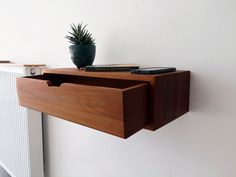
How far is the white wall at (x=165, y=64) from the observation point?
0.58 meters

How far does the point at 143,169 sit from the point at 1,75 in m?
1.06

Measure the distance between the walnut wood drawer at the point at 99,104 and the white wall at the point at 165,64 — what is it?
20cm

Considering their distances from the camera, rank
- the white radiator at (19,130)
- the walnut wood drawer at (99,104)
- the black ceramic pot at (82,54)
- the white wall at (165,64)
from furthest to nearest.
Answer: the white radiator at (19,130) < the black ceramic pot at (82,54) < the white wall at (165,64) < the walnut wood drawer at (99,104)

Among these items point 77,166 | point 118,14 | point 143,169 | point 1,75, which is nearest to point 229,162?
point 143,169

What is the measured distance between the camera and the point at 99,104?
47 cm

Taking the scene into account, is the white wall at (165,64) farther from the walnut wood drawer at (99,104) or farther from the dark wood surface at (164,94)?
the walnut wood drawer at (99,104)

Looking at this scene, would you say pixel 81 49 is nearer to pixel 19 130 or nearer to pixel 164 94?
pixel 164 94

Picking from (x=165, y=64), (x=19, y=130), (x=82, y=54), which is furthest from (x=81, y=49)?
(x=19, y=130)

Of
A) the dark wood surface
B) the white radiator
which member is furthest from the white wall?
the white radiator

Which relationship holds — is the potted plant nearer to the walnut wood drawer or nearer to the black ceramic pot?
the black ceramic pot

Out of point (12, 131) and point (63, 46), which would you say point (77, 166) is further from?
point (63, 46)

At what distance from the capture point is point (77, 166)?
1.05 meters

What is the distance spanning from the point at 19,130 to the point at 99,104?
0.90 meters

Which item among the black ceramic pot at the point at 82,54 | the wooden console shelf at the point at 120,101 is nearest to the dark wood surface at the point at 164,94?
the wooden console shelf at the point at 120,101
